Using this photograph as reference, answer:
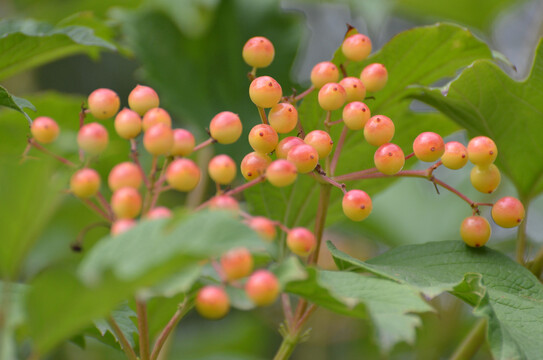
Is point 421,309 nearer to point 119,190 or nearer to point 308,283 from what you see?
point 308,283

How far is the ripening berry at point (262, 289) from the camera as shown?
1.57 feet

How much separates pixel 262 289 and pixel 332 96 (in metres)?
0.28

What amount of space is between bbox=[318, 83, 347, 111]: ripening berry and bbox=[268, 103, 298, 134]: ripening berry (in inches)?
1.8

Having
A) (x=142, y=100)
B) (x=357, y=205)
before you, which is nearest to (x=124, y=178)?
(x=142, y=100)

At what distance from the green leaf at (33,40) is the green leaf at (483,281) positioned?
448 mm

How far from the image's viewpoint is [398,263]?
744mm

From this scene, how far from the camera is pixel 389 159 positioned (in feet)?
2.17

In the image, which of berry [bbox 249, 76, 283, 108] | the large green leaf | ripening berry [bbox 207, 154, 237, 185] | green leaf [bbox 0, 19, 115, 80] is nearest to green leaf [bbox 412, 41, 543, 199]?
the large green leaf

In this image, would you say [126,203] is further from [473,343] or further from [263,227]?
[473,343]

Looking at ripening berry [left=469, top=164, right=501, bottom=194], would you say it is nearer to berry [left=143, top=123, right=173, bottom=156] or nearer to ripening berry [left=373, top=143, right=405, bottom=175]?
ripening berry [left=373, top=143, right=405, bottom=175]

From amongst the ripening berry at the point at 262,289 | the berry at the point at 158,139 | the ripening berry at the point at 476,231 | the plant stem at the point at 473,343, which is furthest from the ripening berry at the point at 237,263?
the plant stem at the point at 473,343

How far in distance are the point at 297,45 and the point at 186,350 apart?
1056mm

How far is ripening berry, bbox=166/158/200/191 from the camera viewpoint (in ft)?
1.77

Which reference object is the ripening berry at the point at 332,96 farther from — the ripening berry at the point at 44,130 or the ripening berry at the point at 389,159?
the ripening berry at the point at 44,130
